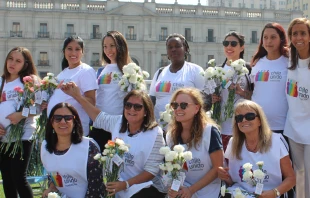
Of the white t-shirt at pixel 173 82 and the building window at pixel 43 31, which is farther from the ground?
the building window at pixel 43 31

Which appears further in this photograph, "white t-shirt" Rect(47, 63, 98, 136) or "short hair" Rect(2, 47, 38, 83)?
"short hair" Rect(2, 47, 38, 83)

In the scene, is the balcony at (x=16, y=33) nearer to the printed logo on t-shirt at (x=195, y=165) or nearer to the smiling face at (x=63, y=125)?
the smiling face at (x=63, y=125)

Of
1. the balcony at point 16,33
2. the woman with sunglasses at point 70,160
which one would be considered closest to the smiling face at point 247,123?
the woman with sunglasses at point 70,160

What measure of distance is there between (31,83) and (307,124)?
3.06 meters

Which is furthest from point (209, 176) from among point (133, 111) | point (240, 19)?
point (240, 19)

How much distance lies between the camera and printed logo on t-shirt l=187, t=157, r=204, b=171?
14.1ft

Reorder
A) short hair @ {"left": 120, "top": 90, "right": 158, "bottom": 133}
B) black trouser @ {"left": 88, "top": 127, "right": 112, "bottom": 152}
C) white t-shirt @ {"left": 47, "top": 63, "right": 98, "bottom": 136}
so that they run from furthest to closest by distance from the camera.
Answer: black trouser @ {"left": 88, "top": 127, "right": 112, "bottom": 152} < white t-shirt @ {"left": 47, "top": 63, "right": 98, "bottom": 136} < short hair @ {"left": 120, "top": 90, "right": 158, "bottom": 133}

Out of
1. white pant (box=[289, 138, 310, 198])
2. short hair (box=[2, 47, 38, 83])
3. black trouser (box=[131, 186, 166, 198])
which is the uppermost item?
short hair (box=[2, 47, 38, 83])

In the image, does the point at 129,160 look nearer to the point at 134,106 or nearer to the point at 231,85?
the point at 134,106

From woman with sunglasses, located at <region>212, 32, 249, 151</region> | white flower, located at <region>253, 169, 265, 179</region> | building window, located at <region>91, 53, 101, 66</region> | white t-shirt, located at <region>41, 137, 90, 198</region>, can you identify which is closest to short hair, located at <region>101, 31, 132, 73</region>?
woman with sunglasses, located at <region>212, 32, 249, 151</region>

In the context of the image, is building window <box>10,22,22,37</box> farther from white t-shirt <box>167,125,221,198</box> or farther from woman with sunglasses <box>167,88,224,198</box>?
white t-shirt <box>167,125,221,198</box>

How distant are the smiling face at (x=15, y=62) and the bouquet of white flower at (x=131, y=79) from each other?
1.29m

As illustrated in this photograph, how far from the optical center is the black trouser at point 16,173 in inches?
196

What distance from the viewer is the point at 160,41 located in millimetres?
48688
